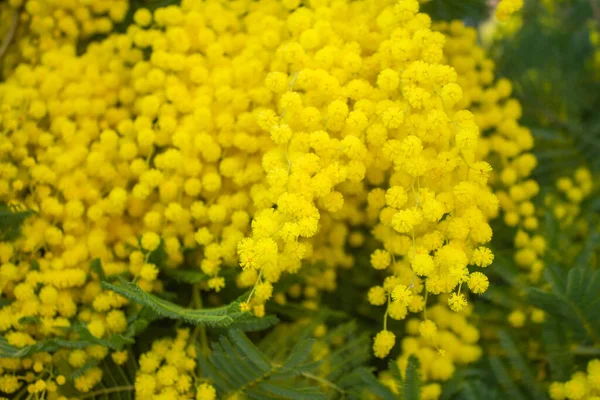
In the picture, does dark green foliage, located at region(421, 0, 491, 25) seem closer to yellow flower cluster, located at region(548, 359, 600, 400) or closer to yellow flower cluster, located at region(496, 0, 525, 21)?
yellow flower cluster, located at region(496, 0, 525, 21)

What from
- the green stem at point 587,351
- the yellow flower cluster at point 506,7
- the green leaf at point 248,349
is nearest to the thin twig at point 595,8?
the yellow flower cluster at point 506,7

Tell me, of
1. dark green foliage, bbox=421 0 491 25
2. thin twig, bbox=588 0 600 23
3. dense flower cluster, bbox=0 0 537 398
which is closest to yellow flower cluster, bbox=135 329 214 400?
dense flower cluster, bbox=0 0 537 398

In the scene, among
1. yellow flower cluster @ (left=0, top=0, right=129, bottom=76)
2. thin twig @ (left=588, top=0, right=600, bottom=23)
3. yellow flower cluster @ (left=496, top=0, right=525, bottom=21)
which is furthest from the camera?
thin twig @ (left=588, top=0, right=600, bottom=23)

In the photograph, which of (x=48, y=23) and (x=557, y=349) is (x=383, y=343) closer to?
(x=557, y=349)

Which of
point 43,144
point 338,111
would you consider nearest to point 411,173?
point 338,111

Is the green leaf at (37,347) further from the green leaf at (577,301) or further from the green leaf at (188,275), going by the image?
the green leaf at (577,301)
